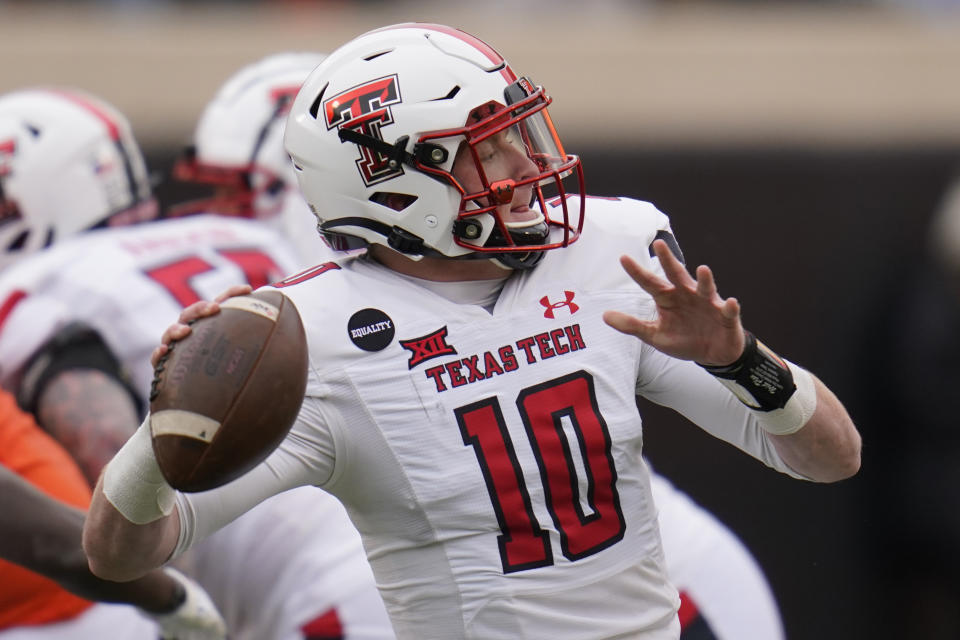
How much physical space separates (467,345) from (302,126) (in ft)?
1.50

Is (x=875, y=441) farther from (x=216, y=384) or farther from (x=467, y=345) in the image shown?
(x=216, y=384)

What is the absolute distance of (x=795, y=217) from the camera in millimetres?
5531

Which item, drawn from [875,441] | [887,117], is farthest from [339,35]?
[875,441]

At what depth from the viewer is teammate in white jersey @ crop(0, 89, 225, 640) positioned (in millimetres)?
2365

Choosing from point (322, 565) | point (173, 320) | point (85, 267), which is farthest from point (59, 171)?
point (322, 565)

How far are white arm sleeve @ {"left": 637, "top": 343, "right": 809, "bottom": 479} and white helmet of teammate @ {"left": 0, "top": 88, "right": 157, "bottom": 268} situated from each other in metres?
2.04

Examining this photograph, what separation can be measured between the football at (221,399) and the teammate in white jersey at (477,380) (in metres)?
0.05

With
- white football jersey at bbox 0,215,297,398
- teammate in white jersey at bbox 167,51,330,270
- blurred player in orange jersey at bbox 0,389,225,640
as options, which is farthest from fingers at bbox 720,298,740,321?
teammate in white jersey at bbox 167,51,330,270

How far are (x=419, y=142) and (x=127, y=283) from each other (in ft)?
4.38

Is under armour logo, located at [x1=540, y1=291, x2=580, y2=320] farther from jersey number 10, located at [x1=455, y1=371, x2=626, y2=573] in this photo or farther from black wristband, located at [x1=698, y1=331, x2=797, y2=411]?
black wristband, located at [x1=698, y1=331, x2=797, y2=411]

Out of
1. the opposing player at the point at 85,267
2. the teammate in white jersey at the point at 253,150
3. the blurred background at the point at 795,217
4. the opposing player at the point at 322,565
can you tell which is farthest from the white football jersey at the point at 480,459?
the blurred background at the point at 795,217

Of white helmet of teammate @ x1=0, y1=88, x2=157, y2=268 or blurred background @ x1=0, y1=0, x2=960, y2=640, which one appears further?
blurred background @ x1=0, y1=0, x2=960, y2=640

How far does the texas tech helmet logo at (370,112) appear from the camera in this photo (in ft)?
6.90

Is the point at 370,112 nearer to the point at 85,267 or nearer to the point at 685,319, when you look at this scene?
the point at 685,319
